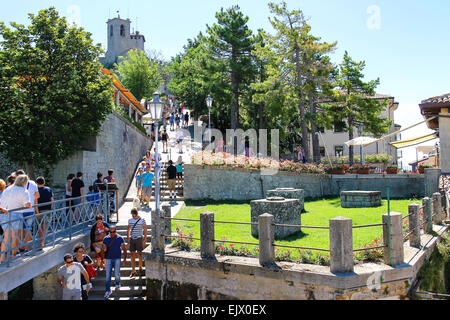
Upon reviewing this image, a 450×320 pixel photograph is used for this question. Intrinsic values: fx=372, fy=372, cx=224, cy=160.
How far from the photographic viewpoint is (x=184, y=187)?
58.4ft

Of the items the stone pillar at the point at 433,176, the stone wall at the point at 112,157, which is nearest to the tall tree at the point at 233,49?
the stone wall at the point at 112,157

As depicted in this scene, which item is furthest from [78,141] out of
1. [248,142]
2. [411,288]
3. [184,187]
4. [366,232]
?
[248,142]

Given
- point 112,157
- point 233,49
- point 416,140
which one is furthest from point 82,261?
point 233,49

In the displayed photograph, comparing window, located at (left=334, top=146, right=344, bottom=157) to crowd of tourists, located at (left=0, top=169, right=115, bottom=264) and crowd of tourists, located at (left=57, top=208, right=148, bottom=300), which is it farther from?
crowd of tourists, located at (left=0, top=169, right=115, bottom=264)

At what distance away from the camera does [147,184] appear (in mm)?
15070

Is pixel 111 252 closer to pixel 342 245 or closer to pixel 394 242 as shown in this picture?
pixel 342 245

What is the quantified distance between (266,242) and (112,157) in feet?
35.9

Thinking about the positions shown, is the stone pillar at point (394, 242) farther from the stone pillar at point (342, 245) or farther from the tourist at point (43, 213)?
the tourist at point (43, 213)

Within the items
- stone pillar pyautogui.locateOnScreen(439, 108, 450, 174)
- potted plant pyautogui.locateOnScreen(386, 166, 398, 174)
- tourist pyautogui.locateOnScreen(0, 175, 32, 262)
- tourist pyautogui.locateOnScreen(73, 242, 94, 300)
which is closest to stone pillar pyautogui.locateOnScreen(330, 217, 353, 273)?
tourist pyautogui.locateOnScreen(73, 242, 94, 300)

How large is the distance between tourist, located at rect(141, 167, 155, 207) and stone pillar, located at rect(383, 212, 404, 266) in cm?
957

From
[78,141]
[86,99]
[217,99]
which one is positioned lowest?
[78,141]

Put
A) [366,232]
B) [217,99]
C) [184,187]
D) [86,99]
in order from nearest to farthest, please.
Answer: [366,232] → [86,99] → [184,187] → [217,99]

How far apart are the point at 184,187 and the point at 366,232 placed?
9454 mm
